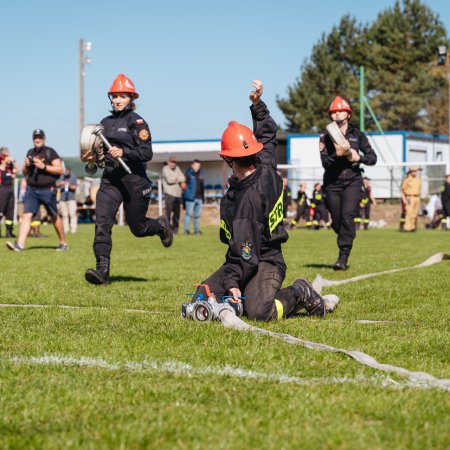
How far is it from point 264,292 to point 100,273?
10.6 feet

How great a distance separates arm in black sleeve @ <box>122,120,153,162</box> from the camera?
30.6 feet

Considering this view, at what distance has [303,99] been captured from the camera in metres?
68.6

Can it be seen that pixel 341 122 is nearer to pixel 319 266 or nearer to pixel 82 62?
pixel 319 266

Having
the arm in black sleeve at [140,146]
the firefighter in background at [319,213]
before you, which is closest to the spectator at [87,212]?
the firefighter in background at [319,213]

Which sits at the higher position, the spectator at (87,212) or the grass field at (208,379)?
the grass field at (208,379)

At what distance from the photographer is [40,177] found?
15.4 meters

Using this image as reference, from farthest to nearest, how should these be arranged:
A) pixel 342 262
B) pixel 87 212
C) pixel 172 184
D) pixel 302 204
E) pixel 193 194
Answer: pixel 87 212 < pixel 302 204 < pixel 193 194 < pixel 172 184 < pixel 342 262

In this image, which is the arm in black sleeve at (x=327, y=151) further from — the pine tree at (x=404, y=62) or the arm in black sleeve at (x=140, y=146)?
the pine tree at (x=404, y=62)

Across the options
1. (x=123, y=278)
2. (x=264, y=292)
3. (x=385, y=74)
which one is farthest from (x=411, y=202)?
(x=385, y=74)

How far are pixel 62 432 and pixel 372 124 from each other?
67025 millimetres

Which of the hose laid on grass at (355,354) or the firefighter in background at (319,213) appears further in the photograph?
the firefighter in background at (319,213)

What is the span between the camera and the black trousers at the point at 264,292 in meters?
6.56

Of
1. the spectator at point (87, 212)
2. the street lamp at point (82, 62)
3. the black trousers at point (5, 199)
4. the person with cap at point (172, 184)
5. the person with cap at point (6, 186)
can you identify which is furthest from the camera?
the street lamp at point (82, 62)

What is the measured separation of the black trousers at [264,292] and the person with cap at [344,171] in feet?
14.8
